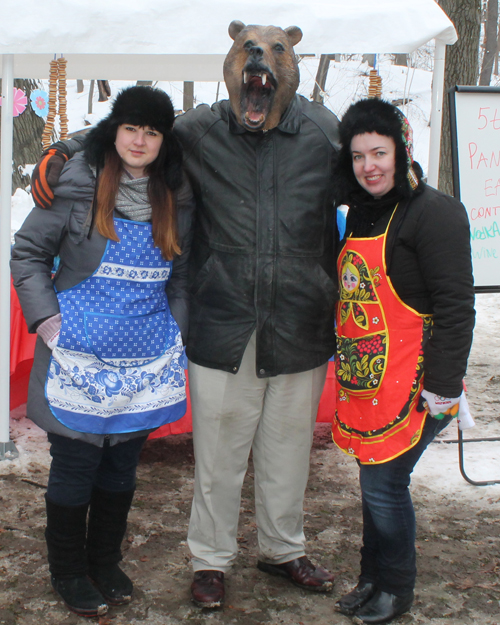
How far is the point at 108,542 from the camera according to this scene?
7.65 ft

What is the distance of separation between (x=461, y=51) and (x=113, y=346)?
5.04m

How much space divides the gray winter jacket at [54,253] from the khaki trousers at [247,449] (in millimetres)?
389

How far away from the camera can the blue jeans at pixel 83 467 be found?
214 cm

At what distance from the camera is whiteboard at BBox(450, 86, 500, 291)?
127 inches

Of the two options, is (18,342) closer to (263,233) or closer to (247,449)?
(247,449)

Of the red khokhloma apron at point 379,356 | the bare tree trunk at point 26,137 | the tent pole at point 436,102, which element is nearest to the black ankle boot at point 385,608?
the red khokhloma apron at point 379,356

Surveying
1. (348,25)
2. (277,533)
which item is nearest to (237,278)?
(277,533)

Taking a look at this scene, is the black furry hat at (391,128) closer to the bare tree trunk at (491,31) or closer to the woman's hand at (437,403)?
the woman's hand at (437,403)

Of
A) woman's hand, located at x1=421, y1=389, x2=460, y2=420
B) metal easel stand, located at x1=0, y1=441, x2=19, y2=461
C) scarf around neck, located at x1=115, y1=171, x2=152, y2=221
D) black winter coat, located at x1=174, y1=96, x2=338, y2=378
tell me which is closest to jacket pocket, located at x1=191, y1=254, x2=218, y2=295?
black winter coat, located at x1=174, y1=96, x2=338, y2=378

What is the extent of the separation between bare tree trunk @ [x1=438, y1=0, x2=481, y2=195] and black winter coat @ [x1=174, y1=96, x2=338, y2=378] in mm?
4041

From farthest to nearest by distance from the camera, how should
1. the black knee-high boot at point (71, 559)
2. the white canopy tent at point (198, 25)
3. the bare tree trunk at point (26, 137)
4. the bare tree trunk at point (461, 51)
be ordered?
the bare tree trunk at point (26, 137)
the bare tree trunk at point (461, 51)
the white canopy tent at point (198, 25)
the black knee-high boot at point (71, 559)

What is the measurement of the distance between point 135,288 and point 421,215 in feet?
3.12

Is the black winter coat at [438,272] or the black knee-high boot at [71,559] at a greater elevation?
the black winter coat at [438,272]

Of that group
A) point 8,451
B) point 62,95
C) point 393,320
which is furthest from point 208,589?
point 62,95
